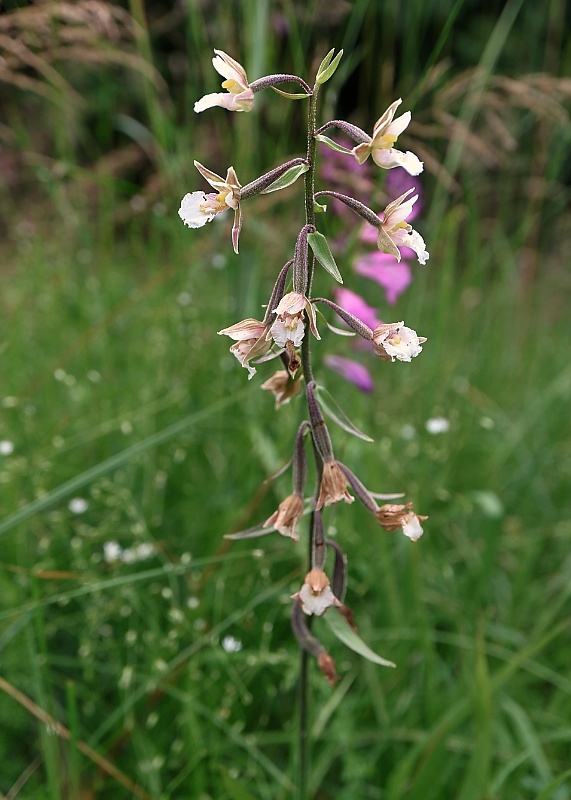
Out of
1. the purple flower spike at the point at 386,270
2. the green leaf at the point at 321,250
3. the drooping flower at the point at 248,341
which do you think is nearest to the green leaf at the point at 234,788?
the drooping flower at the point at 248,341

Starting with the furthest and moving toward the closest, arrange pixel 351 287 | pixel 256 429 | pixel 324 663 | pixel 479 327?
pixel 479 327 → pixel 351 287 → pixel 256 429 → pixel 324 663

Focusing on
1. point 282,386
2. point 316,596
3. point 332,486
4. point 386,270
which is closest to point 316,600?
point 316,596

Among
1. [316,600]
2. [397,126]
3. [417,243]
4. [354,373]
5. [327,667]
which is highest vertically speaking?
[397,126]

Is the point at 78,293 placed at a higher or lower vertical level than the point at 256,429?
lower

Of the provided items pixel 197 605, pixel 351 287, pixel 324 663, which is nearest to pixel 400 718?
pixel 197 605

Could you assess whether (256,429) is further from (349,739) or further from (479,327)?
(479,327)

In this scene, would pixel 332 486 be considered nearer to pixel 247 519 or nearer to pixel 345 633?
pixel 345 633

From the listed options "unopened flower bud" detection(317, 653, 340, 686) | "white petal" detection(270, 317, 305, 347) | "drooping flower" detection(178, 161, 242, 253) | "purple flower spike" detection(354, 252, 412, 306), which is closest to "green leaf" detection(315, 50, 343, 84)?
"drooping flower" detection(178, 161, 242, 253)

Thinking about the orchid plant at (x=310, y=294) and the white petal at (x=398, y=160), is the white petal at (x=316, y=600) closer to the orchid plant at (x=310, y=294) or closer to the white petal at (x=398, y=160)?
the orchid plant at (x=310, y=294)
